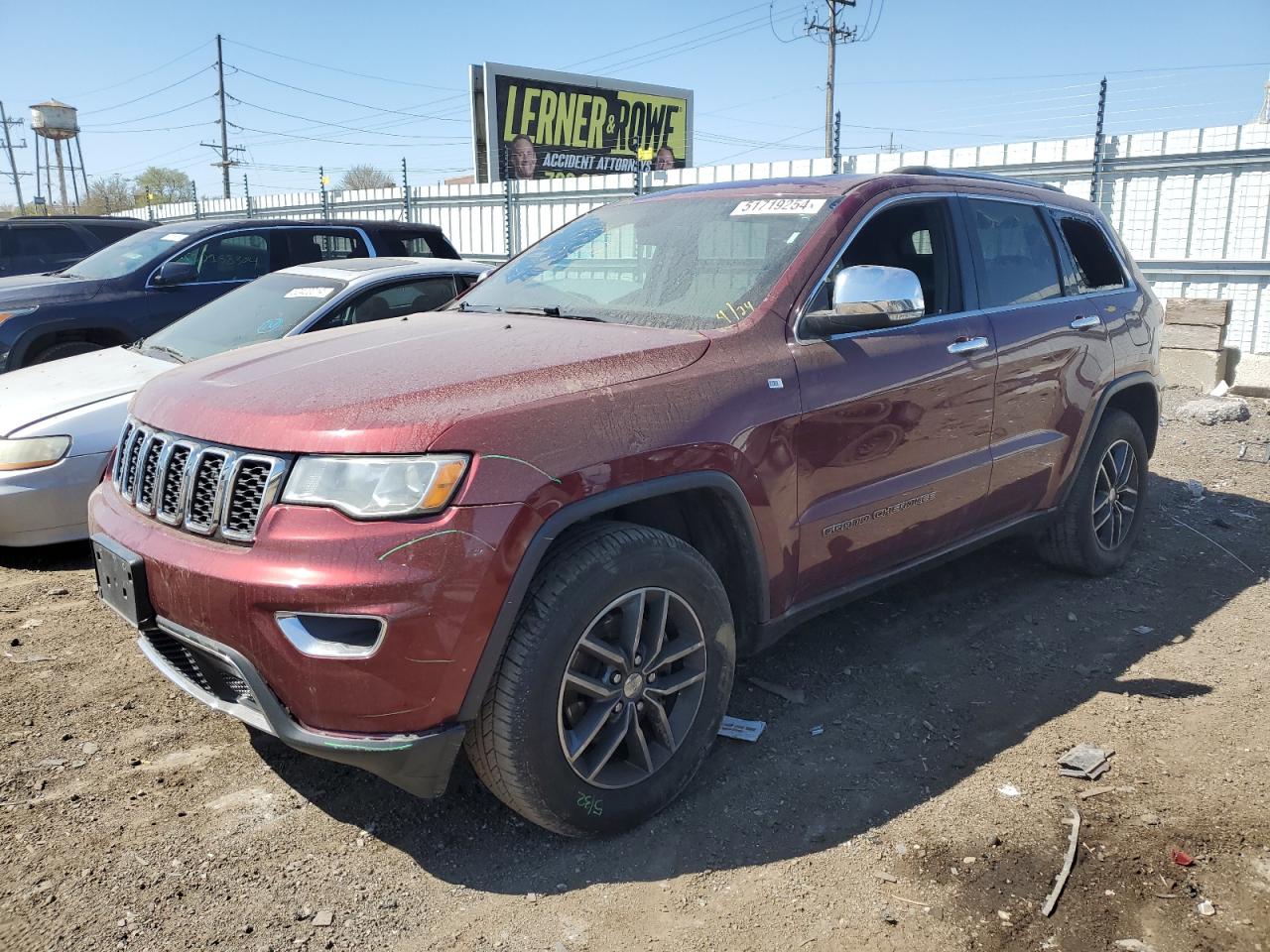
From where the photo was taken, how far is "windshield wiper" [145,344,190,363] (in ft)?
18.1

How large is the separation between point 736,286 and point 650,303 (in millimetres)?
310

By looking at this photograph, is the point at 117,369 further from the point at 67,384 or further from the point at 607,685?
the point at 607,685

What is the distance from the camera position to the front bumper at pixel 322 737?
7.77 ft

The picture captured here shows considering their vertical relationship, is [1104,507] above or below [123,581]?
below

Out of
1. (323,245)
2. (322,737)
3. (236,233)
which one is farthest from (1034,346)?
(236,233)

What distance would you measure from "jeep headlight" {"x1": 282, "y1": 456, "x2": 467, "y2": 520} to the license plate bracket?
586 millimetres

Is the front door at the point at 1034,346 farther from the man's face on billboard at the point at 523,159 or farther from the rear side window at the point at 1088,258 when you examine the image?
the man's face on billboard at the point at 523,159

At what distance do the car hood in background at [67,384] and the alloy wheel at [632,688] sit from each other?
300cm

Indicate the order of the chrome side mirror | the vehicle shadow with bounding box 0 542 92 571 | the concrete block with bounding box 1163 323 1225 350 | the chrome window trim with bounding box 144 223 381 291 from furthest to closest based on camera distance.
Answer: the concrete block with bounding box 1163 323 1225 350
the chrome window trim with bounding box 144 223 381 291
the vehicle shadow with bounding box 0 542 92 571
the chrome side mirror

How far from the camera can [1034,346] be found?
4141 mm

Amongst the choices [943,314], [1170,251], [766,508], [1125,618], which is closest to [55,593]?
[766,508]

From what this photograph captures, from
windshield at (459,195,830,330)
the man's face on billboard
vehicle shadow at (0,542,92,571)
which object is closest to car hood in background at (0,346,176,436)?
vehicle shadow at (0,542,92,571)

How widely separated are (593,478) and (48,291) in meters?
6.17

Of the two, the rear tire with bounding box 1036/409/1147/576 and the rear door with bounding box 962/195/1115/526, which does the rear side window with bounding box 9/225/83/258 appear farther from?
the rear tire with bounding box 1036/409/1147/576
